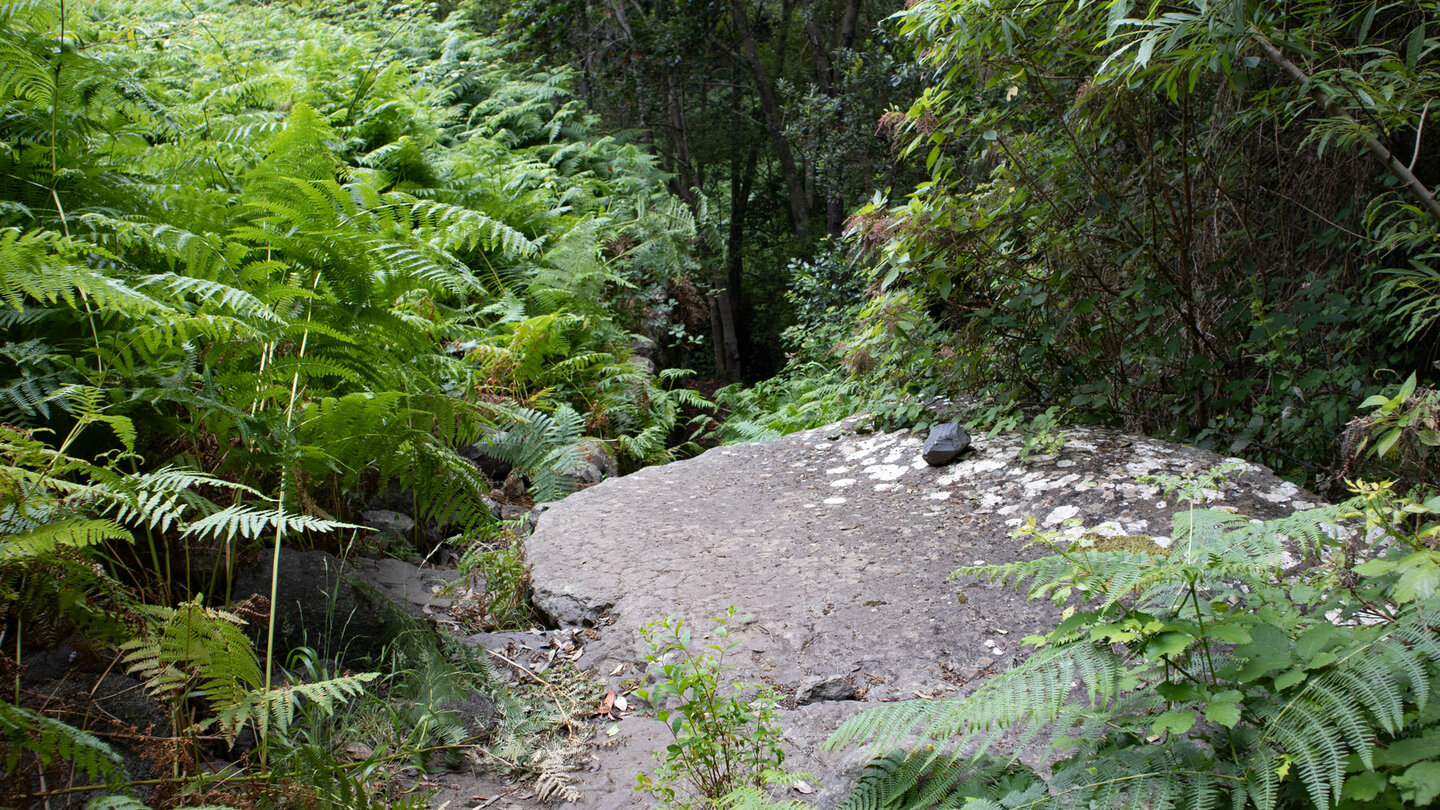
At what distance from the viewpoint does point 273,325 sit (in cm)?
216

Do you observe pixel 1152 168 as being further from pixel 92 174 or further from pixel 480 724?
pixel 92 174

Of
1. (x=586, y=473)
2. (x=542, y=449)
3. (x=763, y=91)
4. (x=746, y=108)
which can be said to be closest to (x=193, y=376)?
(x=542, y=449)

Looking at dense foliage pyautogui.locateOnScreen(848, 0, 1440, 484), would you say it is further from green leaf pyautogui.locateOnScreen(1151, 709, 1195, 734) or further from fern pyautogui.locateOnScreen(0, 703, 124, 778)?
fern pyautogui.locateOnScreen(0, 703, 124, 778)

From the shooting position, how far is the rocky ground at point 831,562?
6.32ft

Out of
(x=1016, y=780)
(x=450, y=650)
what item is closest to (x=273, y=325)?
(x=450, y=650)

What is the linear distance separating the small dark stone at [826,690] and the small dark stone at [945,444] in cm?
150

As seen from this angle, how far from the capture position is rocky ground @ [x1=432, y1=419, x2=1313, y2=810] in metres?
1.93

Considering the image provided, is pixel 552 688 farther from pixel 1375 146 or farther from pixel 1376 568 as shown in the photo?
pixel 1375 146

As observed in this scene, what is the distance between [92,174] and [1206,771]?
119 inches

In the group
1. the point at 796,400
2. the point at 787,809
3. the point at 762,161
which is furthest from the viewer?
the point at 762,161

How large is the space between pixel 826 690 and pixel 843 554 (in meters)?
0.80

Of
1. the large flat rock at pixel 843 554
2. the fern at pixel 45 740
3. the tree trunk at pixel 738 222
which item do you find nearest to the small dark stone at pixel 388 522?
the large flat rock at pixel 843 554

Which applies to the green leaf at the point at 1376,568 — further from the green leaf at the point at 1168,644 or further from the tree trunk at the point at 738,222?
the tree trunk at the point at 738,222

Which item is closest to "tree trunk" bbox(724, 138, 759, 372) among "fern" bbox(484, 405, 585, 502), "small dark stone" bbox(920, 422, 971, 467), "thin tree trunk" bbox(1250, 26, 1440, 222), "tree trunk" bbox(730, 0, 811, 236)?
"tree trunk" bbox(730, 0, 811, 236)
